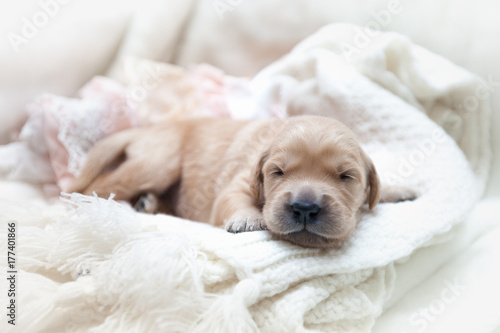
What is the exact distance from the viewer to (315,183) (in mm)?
1536

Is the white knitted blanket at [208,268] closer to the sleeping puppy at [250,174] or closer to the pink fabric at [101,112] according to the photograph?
the sleeping puppy at [250,174]

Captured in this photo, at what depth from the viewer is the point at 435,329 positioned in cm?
161

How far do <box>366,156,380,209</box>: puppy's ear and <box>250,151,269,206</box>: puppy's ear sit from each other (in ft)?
1.42

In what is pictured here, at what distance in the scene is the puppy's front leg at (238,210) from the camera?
1.64 meters

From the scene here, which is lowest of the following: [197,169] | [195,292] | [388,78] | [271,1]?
[197,169]

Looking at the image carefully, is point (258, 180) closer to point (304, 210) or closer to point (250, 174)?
point (250, 174)

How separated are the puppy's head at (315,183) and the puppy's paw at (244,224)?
0.08 m

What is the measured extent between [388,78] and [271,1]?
3.58 feet

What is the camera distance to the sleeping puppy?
4.88 ft

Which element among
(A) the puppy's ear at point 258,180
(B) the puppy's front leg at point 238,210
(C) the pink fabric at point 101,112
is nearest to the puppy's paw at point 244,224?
(B) the puppy's front leg at point 238,210

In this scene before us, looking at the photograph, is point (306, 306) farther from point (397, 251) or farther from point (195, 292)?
point (397, 251)

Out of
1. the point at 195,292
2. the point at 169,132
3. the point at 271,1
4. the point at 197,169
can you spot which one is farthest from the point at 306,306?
the point at 271,1

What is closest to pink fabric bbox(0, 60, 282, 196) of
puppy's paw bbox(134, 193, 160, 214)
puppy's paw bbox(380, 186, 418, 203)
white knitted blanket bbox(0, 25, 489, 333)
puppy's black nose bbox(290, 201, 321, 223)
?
puppy's paw bbox(134, 193, 160, 214)

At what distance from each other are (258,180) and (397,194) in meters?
0.68
